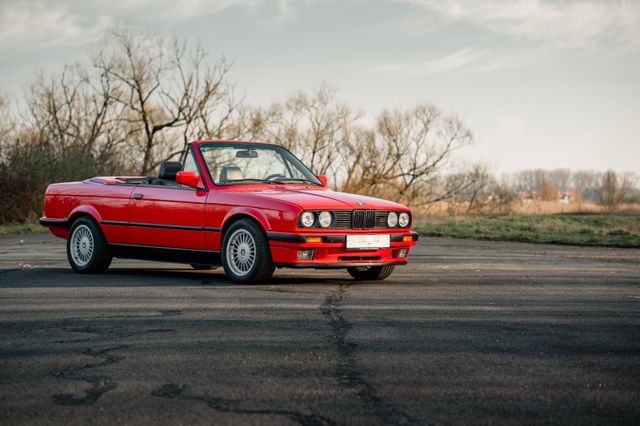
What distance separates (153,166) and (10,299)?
3537 centimetres

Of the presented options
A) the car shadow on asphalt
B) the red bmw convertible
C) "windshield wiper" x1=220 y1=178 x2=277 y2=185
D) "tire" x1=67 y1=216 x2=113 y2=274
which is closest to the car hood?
the red bmw convertible

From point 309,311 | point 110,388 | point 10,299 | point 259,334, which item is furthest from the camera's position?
point 10,299

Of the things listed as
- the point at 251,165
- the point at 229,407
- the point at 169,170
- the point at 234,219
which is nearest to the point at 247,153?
the point at 251,165

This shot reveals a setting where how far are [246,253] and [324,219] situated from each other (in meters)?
0.96

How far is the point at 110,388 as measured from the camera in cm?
427

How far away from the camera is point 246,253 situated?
9258mm

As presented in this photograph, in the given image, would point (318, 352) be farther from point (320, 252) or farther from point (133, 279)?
point (133, 279)

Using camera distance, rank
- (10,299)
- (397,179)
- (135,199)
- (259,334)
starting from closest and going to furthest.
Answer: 1. (259,334)
2. (10,299)
3. (135,199)
4. (397,179)

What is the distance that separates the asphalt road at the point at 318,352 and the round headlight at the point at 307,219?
69cm

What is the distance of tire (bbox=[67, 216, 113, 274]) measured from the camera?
10.8m

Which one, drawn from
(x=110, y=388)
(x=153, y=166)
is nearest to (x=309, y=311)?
(x=110, y=388)

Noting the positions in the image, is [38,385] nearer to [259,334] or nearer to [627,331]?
[259,334]

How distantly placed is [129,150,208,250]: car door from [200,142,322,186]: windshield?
30 centimetres

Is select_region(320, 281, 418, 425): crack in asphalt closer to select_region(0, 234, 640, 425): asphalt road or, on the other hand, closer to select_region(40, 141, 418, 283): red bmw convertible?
select_region(0, 234, 640, 425): asphalt road
